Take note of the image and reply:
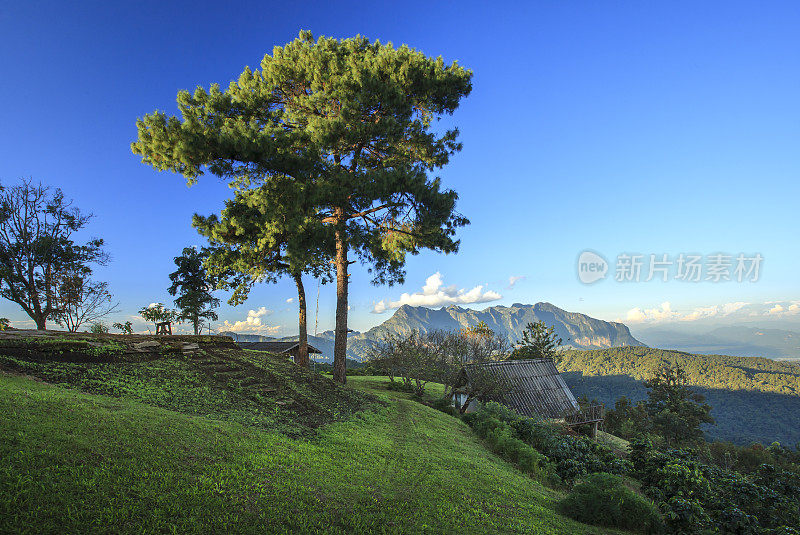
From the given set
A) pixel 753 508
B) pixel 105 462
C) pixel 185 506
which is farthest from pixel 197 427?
pixel 753 508

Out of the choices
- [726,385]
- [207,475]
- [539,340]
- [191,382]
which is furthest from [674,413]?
[726,385]

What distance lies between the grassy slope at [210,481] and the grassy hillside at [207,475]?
2 cm

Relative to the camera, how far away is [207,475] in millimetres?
4652

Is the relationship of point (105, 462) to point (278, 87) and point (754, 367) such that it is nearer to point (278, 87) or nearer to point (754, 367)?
point (278, 87)

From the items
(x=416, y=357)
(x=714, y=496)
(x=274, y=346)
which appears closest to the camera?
(x=714, y=496)

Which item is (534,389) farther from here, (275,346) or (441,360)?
(275,346)

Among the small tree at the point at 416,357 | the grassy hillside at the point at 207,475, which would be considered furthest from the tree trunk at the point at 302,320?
the grassy hillside at the point at 207,475

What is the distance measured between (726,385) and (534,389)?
412ft

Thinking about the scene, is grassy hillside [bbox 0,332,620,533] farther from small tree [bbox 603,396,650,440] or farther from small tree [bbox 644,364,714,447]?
small tree [bbox 644,364,714,447]

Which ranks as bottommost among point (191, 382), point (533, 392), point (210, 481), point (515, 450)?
point (533, 392)

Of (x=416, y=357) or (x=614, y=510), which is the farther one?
(x=416, y=357)

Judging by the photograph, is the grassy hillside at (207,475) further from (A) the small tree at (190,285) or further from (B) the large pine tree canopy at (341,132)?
(A) the small tree at (190,285)

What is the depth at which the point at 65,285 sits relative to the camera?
1048 inches

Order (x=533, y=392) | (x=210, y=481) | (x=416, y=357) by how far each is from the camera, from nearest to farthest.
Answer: (x=210, y=481) < (x=416, y=357) < (x=533, y=392)
